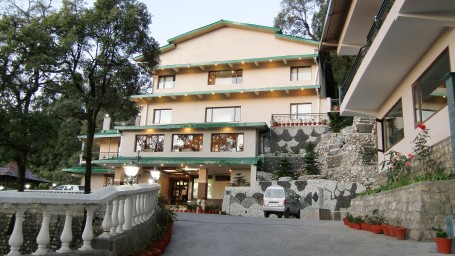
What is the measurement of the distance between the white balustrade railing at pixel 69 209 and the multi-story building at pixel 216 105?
76.4 feet

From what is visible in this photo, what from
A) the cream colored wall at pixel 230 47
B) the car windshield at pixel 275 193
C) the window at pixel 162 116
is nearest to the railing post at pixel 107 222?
the car windshield at pixel 275 193

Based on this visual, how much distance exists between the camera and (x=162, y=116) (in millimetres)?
37594

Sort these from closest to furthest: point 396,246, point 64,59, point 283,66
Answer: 1. point 396,246
2. point 64,59
3. point 283,66

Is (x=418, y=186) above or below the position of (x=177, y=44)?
below

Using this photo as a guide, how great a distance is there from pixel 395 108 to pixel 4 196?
1388 cm

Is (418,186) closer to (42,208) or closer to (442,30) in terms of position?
(442,30)

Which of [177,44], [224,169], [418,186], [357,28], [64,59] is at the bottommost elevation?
[418,186]

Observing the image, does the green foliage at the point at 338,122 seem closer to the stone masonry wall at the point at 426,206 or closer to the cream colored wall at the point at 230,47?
the cream colored wall at the point at 230,47

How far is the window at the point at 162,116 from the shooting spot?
123ft

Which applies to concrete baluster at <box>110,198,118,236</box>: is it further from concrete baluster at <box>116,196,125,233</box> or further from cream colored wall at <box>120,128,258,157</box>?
cream colored wall at <box>120,128,258,157</box>

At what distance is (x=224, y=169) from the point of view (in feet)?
110

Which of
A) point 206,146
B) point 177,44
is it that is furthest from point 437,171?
point 177,44

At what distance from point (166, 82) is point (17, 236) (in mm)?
34756

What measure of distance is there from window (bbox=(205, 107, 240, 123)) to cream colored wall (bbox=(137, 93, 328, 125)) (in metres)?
0.36
